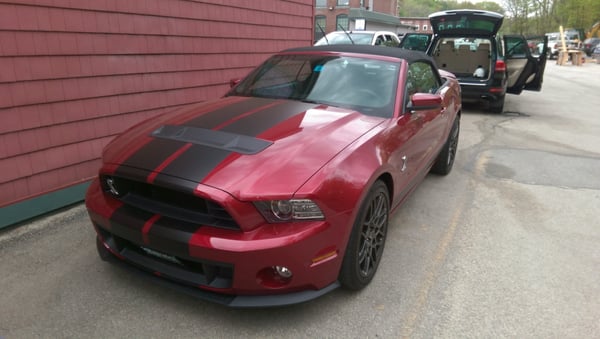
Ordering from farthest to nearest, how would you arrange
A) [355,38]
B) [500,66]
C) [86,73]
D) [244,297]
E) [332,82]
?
1. [355,38]
2. [500,66]
3. [86,73]
4. [332,82]
5. [244,297]

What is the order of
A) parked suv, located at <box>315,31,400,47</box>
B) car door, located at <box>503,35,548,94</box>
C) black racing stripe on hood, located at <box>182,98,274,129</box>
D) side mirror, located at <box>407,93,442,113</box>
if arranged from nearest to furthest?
black racing stripe on hood, located at <box>182,98,274,129</box> → side mirror, located at <box>407,93,442,113</box> → car door, located at <box>503,35,548,94</box> → parked suv, located at <box>315,31,400,47</box>

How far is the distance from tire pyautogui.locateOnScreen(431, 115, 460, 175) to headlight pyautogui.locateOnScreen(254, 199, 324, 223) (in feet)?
10.4

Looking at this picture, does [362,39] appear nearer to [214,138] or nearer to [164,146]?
[214,138]

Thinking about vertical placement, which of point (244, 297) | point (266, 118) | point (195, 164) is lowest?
point (244, 297)

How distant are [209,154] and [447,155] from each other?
3.50 m

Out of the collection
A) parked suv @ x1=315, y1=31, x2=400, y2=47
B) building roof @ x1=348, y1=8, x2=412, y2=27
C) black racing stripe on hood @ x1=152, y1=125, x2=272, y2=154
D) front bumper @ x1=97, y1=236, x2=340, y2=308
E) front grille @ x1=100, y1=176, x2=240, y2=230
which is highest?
building roof @ x1=348, y1=8, x2=412, y2=27

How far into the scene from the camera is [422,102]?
3.28m

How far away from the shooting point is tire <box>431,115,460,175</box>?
5.00 metres

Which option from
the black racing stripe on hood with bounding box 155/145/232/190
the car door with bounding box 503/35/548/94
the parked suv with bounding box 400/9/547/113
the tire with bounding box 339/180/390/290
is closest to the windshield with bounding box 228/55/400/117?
the tire with bounding box 339/180/390/290

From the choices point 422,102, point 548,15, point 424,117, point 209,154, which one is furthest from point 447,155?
point 548,15

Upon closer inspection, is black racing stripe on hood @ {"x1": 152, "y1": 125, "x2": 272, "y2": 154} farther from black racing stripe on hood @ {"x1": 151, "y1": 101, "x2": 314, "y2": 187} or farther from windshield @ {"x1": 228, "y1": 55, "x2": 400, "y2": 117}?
windshield @ {"x1": 228, "y1": 55, "x2": 400, "y2": 117}

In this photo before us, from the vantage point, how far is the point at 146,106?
4574mm

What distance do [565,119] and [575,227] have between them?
6.45 m

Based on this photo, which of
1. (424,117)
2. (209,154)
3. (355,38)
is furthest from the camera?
(355,38)
